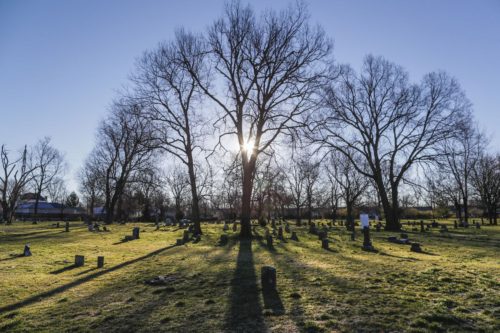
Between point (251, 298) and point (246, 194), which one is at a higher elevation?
point (246, 194)

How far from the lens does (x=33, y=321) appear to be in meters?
4.92

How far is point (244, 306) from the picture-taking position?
5.30 meters

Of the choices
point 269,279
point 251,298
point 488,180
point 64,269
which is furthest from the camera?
point 488,180

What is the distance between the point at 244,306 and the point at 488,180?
48034mm

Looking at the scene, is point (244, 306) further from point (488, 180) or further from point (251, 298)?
point (488, 180)

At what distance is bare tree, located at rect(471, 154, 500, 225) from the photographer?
4109 cm

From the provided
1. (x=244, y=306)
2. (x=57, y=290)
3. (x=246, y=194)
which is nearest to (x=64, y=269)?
(x=57, y=290)

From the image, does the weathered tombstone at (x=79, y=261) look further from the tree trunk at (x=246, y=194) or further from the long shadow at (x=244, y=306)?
the tree trunk at (x=246, y=194)

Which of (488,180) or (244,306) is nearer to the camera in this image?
(244,306)

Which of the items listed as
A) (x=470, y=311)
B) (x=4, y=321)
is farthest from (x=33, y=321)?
(x=470, y=311)

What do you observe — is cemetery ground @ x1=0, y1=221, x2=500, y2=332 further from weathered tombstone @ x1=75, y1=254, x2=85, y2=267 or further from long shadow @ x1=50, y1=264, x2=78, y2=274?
weathered tombstone @ x1=75, y1=254, x2=85, y2=267

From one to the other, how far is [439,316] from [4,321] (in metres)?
6.50

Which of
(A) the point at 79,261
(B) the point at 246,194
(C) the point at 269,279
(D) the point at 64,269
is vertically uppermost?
(B) the point at 246,194

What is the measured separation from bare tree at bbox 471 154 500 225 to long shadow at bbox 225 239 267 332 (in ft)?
147
